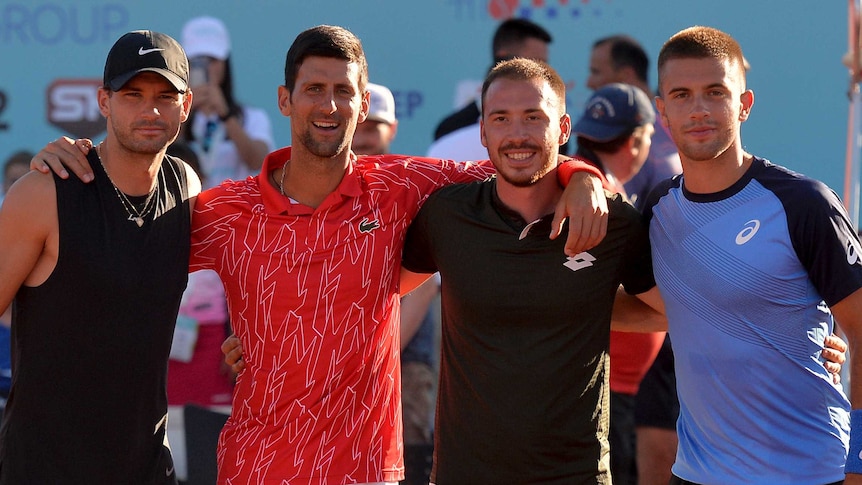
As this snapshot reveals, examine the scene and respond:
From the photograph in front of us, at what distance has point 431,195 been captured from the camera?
384cm

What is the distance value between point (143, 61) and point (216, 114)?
344 centimetres

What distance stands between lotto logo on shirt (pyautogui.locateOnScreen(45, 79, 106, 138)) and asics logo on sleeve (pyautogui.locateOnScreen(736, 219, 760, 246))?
4777 mm

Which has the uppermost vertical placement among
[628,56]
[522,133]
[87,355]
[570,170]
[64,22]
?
[64,22]

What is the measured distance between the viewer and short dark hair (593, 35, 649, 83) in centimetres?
685

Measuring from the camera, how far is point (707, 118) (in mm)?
3498

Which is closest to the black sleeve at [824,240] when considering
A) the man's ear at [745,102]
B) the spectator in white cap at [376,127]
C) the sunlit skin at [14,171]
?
the man's ear at [745,102]

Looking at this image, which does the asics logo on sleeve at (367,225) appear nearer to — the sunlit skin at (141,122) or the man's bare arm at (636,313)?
the sunlit skin at (141,122)

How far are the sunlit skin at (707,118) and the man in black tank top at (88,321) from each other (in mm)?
1535

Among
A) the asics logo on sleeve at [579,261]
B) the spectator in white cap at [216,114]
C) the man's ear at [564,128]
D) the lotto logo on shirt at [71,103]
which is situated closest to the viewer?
the asics logo on sleeve at [579,261]

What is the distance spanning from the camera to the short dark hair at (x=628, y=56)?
685cm

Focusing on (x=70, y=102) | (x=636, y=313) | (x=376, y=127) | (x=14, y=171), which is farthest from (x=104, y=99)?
(x=70, y=102)

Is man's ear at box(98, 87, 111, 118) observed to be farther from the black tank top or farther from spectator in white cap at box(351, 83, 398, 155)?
spectator in white cap at box(351, 83, 398, 155)

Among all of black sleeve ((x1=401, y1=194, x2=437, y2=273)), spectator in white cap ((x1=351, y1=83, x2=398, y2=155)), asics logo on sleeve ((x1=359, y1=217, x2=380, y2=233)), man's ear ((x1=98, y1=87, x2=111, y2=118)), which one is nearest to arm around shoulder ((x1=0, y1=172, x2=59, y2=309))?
man's ear ((x1=98, y1=87, x2=111, y2=118))

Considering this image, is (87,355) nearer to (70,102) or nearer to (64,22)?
(70,102)
